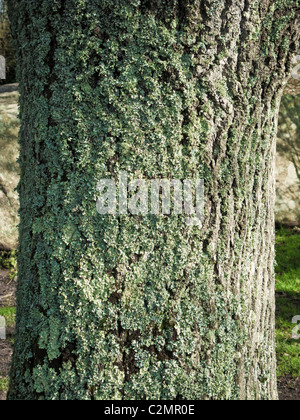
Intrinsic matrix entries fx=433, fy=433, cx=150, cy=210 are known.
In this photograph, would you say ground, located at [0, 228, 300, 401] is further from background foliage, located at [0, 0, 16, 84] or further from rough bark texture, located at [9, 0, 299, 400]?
background foliage, located at [0, 0, 16, 84]

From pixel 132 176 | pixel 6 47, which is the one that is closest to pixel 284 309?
pixel 132 176

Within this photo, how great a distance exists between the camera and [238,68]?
1.70 metres

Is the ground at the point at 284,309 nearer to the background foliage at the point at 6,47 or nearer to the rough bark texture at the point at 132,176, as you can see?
the rough bark texture at the point at 132,176

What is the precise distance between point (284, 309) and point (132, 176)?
3.24 m

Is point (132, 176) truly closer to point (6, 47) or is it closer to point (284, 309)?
point (284, 309)

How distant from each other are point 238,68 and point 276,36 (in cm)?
24

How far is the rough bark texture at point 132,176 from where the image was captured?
1583mm

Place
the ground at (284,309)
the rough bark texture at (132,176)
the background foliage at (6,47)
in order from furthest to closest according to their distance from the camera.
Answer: the background foliage at (6,47) < the ground at (284,309) < the rough bark texture at (132,176)

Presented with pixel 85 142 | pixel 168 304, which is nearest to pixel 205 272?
pixel 168 304

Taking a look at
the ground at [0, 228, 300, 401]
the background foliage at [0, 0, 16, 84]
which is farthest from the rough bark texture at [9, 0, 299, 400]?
the background foliage at [0, 0, 16, 84]

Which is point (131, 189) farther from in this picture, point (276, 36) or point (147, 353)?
point (276, 36)

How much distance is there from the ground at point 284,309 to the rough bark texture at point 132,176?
105cm

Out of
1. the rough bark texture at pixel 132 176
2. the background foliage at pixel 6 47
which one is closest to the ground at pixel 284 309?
the rough bark texture at pixel 132 176

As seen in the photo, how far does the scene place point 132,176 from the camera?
1609 mm
